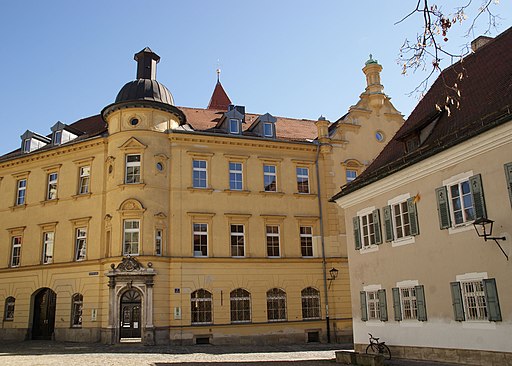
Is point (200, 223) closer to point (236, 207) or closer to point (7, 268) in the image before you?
point (236, 207)

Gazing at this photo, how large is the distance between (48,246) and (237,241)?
10633mm

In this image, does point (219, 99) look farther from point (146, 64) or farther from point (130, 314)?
point (130, 314)

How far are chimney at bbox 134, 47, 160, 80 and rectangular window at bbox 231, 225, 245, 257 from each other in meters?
10.3

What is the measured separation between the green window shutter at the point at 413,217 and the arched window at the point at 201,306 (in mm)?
13057

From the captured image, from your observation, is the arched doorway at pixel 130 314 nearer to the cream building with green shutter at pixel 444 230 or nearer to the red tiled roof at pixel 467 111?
the cream building with green shutter at pixel 444 230

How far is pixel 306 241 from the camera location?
2986cm

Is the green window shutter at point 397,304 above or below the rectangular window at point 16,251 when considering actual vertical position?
below

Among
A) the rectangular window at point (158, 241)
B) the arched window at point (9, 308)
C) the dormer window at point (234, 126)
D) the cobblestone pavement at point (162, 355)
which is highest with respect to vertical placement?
the dormer window at point (234, 126)

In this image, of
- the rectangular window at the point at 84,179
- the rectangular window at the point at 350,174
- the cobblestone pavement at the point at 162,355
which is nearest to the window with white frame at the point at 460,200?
the cobblestone pavement at the point at 162,355

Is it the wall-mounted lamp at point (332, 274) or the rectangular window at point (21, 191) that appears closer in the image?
the wall-mounted lamp at point (332, 274)

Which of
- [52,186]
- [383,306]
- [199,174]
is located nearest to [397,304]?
[383,306]

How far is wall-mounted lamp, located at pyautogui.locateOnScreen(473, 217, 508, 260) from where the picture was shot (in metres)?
13.7

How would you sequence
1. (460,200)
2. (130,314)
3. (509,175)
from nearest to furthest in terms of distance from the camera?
(509,175) < (460,200) < (130,314)

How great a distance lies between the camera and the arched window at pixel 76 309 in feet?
90.8
